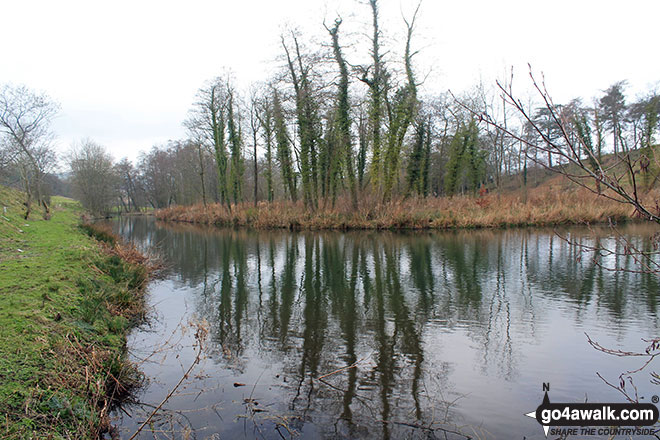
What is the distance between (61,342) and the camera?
444cm

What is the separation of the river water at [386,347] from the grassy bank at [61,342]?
1.47 ft

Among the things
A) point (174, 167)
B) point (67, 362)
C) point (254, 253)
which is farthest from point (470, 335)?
point (174, 167)

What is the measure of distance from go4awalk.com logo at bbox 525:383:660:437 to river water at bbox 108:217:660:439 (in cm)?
18

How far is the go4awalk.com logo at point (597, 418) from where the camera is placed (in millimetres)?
3500

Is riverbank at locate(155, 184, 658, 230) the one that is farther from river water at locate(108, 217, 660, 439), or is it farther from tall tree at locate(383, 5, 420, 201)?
river water at locate(108, 217, 660, 439)

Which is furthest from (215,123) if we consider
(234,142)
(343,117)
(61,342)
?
(61,342)

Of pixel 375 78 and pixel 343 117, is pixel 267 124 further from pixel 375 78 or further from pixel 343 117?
pixel 375 78

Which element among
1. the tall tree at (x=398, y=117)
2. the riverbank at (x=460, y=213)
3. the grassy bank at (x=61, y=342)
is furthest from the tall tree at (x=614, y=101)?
the grassy bank at (x=61, y=342)

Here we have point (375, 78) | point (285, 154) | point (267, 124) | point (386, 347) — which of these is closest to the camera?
point (386, 347)

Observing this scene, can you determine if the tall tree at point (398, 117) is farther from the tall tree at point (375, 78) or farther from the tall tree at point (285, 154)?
the tall tree at point (285, 154)

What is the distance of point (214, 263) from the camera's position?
540 inches

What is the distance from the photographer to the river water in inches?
156

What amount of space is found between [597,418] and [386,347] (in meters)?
2.59

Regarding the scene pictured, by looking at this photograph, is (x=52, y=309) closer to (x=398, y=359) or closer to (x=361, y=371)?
(x=361, y=371)
